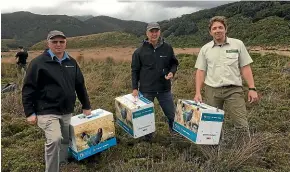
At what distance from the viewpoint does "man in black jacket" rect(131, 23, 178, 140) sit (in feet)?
14.4

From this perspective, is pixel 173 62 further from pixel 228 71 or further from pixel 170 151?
pixel 170 151

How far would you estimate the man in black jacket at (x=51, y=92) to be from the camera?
11.0 feet

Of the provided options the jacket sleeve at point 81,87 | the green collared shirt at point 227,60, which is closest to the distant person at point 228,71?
the green collared shirt at point 227,60

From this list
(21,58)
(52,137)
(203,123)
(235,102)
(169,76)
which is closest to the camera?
(52,137)

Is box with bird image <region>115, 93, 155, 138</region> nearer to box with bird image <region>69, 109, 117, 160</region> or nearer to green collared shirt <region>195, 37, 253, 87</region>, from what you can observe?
box with bird image <region>69, 109, 117, 160</region>

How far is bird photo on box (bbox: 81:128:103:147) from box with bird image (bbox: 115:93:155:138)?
420mm

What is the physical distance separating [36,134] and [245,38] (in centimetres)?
3675

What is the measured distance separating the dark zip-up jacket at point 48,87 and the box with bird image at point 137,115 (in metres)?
0.80

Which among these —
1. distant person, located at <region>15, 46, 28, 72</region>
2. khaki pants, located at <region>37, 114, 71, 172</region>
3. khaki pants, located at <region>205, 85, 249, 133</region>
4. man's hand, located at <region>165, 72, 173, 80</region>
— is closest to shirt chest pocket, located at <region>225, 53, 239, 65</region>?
khaki pants, located at <region>205, 85, 249, 133</region>

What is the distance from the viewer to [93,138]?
12.5ft

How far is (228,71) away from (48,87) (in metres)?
2.09

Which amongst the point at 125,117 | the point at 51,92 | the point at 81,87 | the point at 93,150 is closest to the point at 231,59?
the point at 125,117

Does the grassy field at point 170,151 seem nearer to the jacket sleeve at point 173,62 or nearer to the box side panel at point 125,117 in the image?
the box side panel at point 125,117

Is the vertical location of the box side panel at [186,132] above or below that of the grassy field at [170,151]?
above
